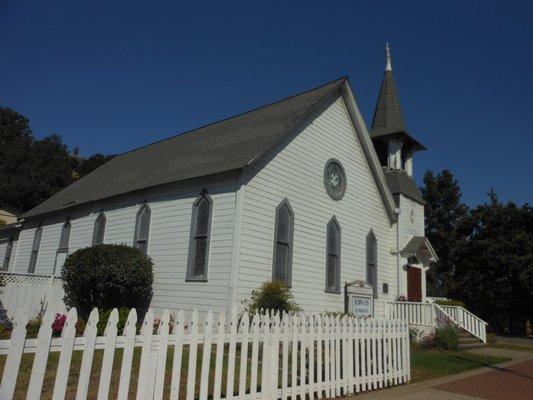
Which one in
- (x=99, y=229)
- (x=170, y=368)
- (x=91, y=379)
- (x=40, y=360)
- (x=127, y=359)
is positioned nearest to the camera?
(x=40, y=360)

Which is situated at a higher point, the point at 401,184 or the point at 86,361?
the point at 401,184

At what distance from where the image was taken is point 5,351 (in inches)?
174

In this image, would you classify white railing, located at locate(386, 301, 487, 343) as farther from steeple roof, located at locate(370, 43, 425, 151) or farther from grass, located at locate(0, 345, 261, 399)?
grass, located at locate(0, 345, 261, 399)

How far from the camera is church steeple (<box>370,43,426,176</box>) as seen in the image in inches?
938

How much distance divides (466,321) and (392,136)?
9879mm

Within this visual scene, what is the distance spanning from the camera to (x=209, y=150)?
1730 cm

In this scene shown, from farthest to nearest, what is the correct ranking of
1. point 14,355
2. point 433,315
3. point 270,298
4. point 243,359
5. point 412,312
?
1. point 412,312
2. point 433,315
3. point 270,298
4. point 243,359
5. point 14,355

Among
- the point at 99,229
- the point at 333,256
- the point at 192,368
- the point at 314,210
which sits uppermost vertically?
the point at 314,210

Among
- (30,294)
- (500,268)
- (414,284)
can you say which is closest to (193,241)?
(30,294)

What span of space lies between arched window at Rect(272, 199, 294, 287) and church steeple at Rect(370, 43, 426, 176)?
34.4ft

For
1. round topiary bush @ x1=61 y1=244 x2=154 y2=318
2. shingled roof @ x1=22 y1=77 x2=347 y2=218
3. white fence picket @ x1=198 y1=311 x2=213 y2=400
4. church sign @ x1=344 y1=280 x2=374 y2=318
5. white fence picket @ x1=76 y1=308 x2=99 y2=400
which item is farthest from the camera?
church sign @ x1=344 y1=280 x2=374 y2=318

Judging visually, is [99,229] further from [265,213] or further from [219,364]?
[219,364]

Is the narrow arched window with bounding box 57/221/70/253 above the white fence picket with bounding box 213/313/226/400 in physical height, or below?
above

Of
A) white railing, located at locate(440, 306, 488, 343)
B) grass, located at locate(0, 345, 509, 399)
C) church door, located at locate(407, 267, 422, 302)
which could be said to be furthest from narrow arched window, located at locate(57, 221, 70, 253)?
white railing, located at locate(440, 306, 488, 343)
